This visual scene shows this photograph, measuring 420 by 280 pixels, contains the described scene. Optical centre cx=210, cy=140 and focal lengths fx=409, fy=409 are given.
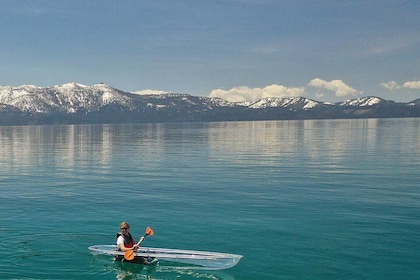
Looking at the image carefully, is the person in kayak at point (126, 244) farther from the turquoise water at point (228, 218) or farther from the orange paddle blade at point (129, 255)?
the turquoise water at point (228, 218)

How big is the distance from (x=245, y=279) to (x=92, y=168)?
177 feet

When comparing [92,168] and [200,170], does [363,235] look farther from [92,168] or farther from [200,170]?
[92,168]

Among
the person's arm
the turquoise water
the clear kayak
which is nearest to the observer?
the clear kayak

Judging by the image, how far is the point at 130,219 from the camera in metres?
36.0

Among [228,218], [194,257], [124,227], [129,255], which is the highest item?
[124,227]

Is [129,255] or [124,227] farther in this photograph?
[129,255]

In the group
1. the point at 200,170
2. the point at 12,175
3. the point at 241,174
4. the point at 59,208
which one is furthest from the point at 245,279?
the point at 12,175

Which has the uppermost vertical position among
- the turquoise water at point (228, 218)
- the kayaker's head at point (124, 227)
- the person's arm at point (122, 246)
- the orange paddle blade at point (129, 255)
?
the kayaker's head at point (124, 227)

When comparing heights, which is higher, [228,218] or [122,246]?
[122,246]

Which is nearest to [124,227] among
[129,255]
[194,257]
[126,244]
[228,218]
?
[126,244]

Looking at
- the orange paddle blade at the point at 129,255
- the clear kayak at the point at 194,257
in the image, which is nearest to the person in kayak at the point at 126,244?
the orange paddle blade at the point at 129,255

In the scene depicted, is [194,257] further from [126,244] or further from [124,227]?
[124,227]

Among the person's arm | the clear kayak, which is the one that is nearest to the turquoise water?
the clear kayak

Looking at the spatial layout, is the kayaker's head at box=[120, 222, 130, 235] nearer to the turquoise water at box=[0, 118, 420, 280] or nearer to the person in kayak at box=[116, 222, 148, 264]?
the person in kayak at box=[116, 222, 148, 264]
